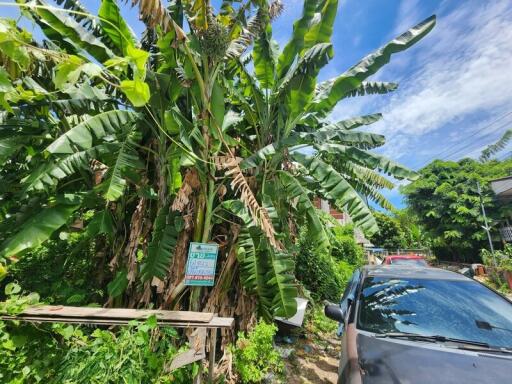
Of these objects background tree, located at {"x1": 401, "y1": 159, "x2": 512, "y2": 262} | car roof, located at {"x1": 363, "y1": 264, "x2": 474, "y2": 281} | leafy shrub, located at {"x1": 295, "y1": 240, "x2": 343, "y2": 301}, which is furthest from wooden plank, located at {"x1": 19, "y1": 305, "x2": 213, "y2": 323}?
→ background tree, located at {"x1": 401, "y1": 159, "x2": 512, "y2": 262}

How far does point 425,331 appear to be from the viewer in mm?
→ 2434

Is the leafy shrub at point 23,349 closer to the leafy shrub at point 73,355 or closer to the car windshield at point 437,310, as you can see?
the leafy shrub at point 73,355

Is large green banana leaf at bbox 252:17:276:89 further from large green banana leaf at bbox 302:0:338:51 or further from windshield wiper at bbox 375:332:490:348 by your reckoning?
windshield wiper at bbox 375:332:490:348

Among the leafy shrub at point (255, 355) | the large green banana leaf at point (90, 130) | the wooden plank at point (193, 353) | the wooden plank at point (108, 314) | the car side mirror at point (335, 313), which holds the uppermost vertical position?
the large green banana leaf at point (90, 130)

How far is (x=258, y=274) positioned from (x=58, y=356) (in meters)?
2.24

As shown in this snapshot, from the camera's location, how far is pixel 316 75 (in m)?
3.87

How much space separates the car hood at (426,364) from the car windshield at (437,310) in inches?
10.2

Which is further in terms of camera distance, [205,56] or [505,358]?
[205,56]

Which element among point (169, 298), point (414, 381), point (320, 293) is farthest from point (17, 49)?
point (320, 293)

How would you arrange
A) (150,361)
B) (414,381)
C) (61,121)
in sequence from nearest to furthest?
(414,381) → (150,361) → (61,121)

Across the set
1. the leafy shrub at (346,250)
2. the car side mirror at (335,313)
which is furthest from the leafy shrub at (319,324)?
the leafy shrub at (346,250)

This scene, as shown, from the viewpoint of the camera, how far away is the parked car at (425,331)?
1943 millimetres

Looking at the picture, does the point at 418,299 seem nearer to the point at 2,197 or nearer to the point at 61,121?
the point at 61,121

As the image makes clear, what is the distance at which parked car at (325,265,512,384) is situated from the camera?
194 centimetres
